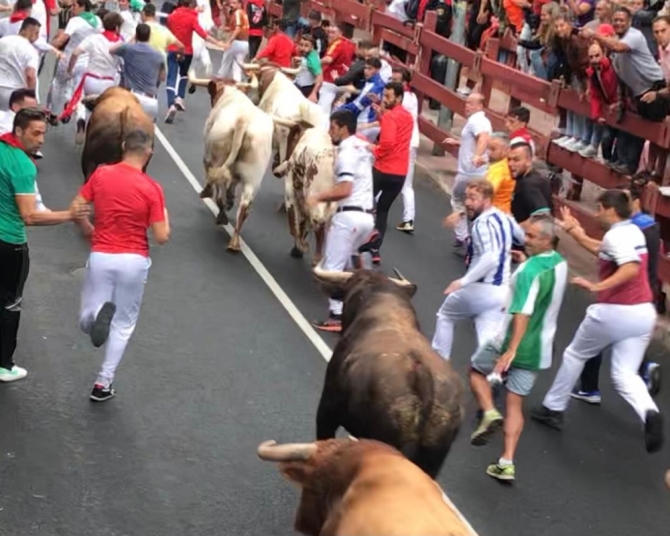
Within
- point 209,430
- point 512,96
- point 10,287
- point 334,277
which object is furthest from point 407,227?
point 10,287

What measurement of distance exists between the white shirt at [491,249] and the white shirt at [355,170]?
5.81ft

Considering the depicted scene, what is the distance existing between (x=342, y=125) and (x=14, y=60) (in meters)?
4.81

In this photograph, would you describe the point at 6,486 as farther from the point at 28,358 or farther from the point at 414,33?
the point at 414,33

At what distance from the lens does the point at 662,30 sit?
12109mm

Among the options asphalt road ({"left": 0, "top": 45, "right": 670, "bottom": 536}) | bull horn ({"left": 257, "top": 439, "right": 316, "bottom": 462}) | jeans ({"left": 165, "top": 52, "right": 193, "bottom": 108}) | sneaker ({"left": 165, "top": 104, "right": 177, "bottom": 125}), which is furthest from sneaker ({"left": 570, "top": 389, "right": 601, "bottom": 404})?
jeans ({"left": 165, "top": 52, "right": 193, "bottom": 108})

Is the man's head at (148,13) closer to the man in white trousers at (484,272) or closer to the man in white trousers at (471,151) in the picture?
the man in white trousers at (471,151)

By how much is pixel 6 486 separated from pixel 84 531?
68cm

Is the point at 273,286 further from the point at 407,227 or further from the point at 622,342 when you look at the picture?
the point at 622,342

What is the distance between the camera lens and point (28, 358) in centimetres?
879

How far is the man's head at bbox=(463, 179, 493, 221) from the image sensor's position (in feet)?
27.9

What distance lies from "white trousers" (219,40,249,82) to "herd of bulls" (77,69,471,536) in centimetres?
724

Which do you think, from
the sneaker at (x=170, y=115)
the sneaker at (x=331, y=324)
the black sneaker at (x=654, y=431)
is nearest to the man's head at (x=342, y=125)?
the sneaker at (x=331, y=324)

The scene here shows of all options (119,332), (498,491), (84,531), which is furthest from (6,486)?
(498,491)

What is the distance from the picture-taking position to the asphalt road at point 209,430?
6.95 metres
